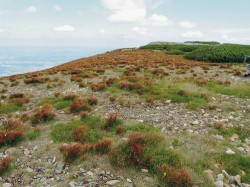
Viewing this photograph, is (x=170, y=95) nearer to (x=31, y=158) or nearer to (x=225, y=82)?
(x=225, y=82)

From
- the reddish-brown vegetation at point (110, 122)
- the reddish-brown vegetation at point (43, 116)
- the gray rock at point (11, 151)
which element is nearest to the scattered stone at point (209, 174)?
the reddish-brown vegetation at point (110, 122)

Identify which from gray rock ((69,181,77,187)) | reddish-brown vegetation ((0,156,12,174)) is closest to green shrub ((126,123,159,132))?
gray rock ((69,181,77,187))

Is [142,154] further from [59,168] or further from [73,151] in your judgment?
[59,168]

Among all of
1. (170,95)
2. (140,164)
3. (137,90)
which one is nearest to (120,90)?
(137,90)

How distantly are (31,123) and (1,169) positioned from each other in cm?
395

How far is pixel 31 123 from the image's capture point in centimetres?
1074

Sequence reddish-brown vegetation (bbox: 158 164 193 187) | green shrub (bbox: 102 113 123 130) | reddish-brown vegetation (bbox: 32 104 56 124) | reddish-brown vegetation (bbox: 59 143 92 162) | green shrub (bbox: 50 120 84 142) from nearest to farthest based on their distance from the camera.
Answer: reddish-brown vegetation (bbox: 158 164 193 187), reddish-brown vegetation (bbox: 59 143 92 162), green shrub (bbox: 50 120 84 142), green shrub (bbox: 102 113 123 130), reddish-brown vegetation (bbox: 32 104 56 124)

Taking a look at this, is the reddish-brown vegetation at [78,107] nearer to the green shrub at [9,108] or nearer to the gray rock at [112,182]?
the green shrub at [9,108]

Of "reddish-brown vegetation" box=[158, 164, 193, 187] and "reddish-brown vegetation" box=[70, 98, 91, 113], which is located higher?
"reddish-brown vegetation" box=[70, 98, 91, 113]

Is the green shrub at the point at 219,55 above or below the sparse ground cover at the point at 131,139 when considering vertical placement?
above

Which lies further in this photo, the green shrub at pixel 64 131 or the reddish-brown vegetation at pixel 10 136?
the green shrub at pixel 64 131

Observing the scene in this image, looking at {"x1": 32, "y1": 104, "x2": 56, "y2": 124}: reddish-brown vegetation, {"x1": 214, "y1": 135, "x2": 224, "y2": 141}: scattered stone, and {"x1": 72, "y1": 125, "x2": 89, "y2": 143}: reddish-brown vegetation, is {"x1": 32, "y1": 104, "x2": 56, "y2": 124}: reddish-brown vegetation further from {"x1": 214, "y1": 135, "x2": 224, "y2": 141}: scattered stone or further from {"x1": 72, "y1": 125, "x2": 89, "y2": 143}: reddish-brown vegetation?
{"x1": 214, "y1": 135, "x2": 224, "y2": 141}: scattered stone

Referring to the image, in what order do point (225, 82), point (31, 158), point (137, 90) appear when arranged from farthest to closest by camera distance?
1. point (225, 82)
2. point (137, 90)
3. point (31, 158)

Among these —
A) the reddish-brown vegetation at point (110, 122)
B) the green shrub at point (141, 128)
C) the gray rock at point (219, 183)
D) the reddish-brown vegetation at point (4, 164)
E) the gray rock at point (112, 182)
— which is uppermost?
the reddish-brown vegetation at point (110, 122)
